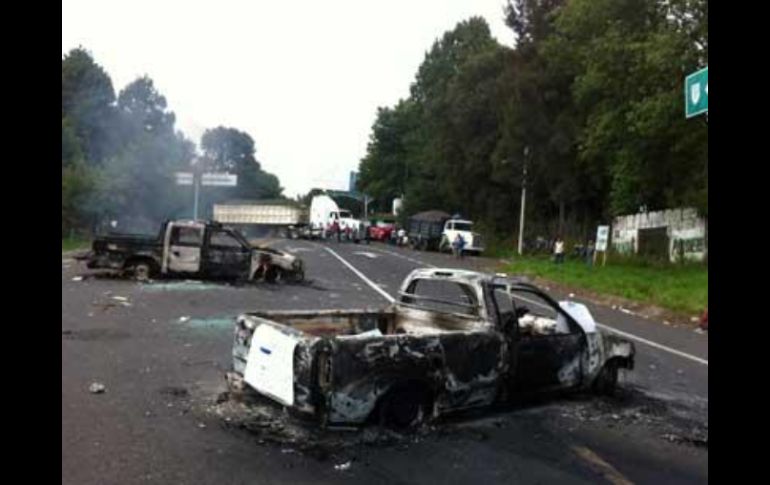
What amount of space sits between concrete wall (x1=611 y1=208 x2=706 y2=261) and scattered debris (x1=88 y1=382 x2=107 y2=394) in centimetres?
2341

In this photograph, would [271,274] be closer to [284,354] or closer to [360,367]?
[284,354]

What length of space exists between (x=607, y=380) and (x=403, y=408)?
2826 mm

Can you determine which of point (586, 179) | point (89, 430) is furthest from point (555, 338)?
point (586, 179)

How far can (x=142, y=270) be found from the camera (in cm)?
2055

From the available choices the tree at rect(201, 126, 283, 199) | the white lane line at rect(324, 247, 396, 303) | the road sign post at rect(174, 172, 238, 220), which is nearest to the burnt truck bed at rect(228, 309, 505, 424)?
the white lane line at rect(324, 247, 396, 303)

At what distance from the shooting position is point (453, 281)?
26.5ft

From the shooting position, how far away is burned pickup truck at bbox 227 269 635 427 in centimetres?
656

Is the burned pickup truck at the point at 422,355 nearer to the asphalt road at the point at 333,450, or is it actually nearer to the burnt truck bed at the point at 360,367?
the burnt truck bed at the point at 360,367

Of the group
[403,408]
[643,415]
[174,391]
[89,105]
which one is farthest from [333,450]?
[89,105]

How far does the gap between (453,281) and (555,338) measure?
1.18m

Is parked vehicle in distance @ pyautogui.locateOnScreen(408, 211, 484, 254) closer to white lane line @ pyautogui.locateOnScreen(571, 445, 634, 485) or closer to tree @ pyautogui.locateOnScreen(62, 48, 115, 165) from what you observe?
tree @ pyautogui.locateOnScreen(62, 48, 115, 165)
